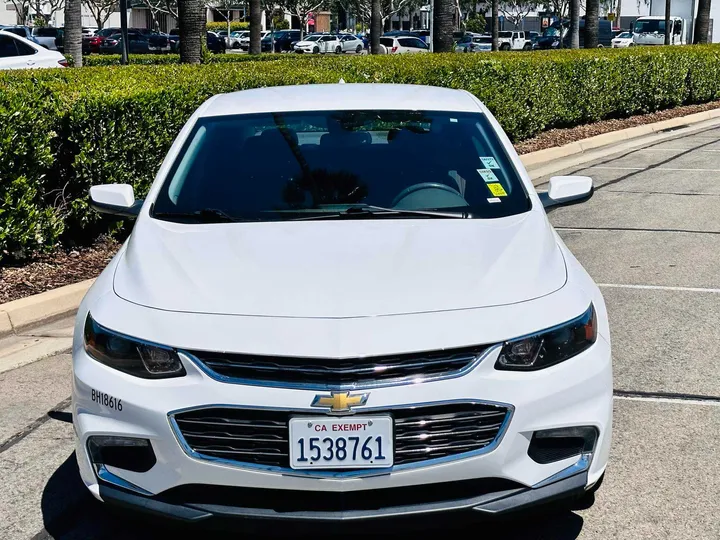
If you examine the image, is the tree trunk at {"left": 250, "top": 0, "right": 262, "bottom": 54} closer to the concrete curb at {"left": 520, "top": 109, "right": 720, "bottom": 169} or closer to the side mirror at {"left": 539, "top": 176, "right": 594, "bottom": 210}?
the concrete curb at {"left": 520, "top": 109, "right": 720, "bottom": 169}

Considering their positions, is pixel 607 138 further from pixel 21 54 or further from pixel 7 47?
pixel 7 47

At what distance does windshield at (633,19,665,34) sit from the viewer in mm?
61844

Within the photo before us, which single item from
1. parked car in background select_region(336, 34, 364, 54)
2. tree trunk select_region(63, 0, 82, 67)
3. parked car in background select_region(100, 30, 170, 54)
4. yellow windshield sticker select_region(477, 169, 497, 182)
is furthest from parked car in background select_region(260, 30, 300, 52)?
yellow windshield sticker select_region(477, 169, 497, 182)

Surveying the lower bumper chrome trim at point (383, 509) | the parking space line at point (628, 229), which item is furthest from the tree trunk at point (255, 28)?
the lower bumper chrome trim at point (383, 509)

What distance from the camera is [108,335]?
365 centimetres

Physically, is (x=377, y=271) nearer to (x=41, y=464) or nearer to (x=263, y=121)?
(x=263, y=121)

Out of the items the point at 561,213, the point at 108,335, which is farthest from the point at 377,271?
the point at 561,213

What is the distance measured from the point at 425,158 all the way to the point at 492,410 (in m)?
1.87

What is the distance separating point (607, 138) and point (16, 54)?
10774 mm

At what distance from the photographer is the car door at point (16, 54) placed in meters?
19.7

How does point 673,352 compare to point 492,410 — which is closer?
point 492,410

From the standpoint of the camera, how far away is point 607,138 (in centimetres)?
1831

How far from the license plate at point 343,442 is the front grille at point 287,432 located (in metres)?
0.04

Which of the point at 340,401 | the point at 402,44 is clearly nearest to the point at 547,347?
the point at 340,401
